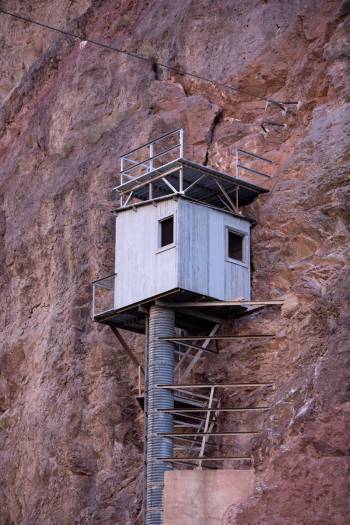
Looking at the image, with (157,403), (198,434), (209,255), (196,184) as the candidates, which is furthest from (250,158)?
(198,434)

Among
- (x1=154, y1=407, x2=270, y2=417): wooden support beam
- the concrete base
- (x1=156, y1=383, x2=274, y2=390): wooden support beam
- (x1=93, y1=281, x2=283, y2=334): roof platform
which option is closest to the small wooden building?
(x1=93, y1=281, x2=283, y2=334): roof platform

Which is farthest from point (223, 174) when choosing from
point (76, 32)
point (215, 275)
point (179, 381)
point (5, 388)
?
point (76, 32)

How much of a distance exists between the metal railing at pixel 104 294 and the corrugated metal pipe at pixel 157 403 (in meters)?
3.37

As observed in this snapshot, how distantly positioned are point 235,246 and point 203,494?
10195mm

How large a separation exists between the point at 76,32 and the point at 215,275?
16.9 metres

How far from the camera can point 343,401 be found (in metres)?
21.4

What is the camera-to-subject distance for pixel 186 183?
110 feet

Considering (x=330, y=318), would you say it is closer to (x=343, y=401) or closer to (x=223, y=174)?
(x=343, y=401)

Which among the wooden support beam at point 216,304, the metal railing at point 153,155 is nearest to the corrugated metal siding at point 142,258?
the wooden support beam at point 216,304

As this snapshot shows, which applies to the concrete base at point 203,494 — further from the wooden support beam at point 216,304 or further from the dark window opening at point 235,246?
the dark window opening at point 235,246

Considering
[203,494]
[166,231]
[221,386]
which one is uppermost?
[166,231]

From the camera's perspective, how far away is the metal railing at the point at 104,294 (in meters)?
34.8

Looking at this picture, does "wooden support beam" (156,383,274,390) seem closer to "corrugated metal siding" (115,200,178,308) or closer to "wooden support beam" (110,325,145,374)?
"wooden support beam" (110,325,145,374)

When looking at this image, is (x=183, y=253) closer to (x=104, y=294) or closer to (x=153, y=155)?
(x=104, y=294)
